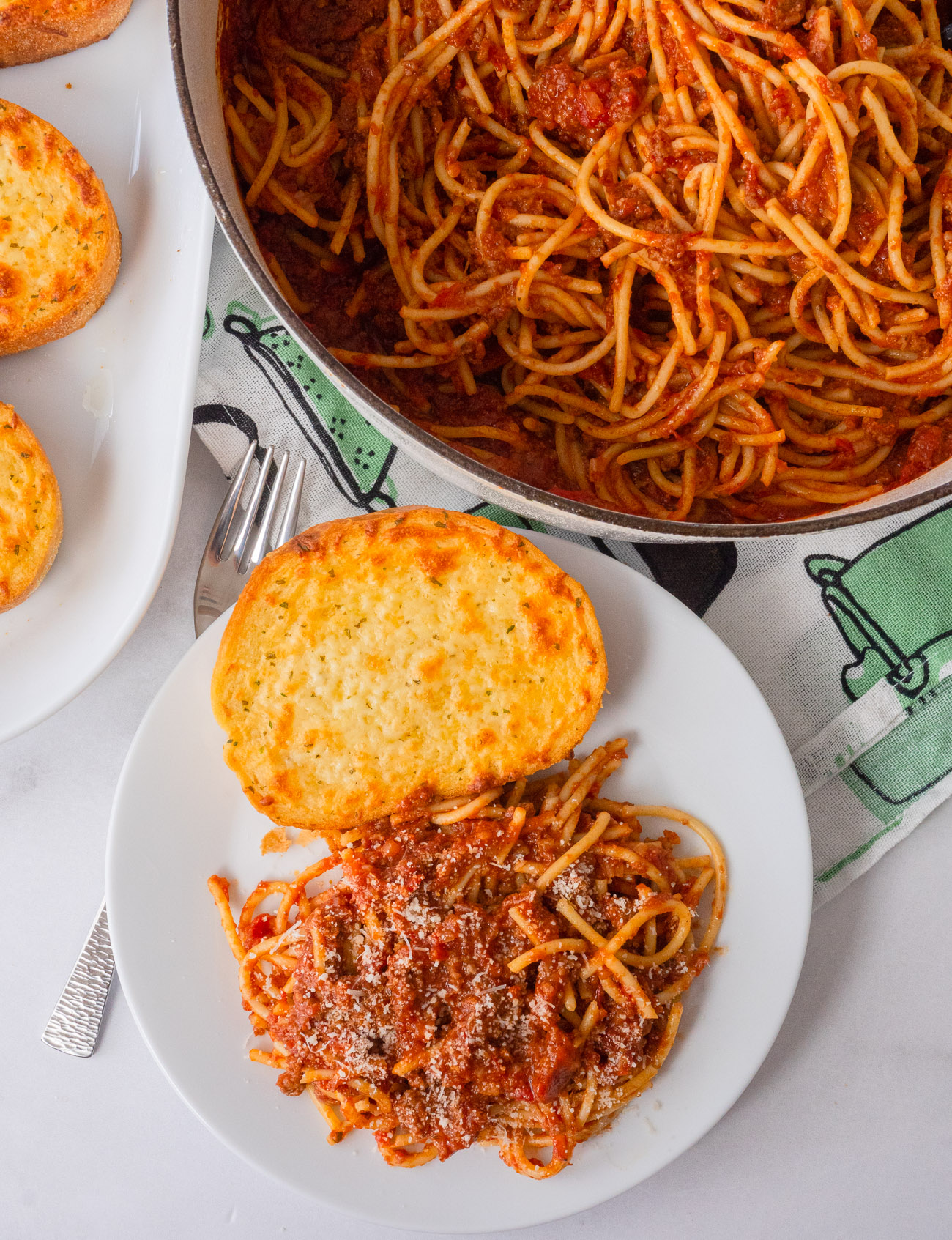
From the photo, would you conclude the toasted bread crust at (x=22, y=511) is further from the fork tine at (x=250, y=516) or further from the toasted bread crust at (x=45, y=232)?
the fork tine at (x=250, y=516)

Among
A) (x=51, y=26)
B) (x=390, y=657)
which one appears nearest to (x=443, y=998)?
(x=390, y=657)

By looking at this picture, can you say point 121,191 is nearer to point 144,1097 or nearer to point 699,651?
point 699,651

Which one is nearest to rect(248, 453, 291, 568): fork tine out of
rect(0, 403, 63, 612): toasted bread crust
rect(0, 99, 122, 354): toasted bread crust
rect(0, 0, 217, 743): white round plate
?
rect(0, 0, 217, 743): white round plate

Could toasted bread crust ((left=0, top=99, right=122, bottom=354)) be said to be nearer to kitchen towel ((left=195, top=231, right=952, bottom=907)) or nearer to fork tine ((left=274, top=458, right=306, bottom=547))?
kitchen towel ((left=195, top=231, right=952, bottom=907))

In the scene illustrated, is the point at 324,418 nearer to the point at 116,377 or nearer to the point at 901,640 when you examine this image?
the point at 116,377

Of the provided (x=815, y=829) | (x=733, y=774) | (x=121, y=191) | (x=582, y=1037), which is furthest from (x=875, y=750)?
(x=121, y=191)

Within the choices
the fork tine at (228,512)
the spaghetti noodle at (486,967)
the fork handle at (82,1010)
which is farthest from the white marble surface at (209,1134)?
the spaghetti noodle at (486,967)

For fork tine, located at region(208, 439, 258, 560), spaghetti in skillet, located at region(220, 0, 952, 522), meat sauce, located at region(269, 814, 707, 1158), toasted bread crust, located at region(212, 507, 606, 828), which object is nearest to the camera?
spaghetti in skillet, located at region(220, 0, 952, 522)
